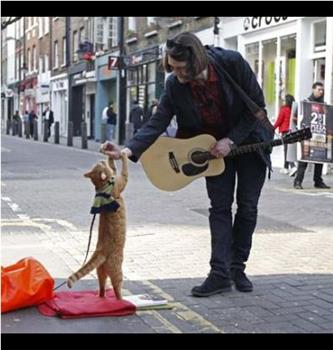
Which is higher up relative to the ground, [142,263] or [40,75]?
[40,75]

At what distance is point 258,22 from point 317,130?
5.68 meters

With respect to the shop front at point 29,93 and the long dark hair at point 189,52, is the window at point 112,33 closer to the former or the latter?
the shop front at point 29,93

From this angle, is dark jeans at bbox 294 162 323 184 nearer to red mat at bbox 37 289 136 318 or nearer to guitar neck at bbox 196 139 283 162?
guitar neck at bbox 196 139 283 162

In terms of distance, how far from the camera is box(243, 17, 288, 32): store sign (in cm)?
1636

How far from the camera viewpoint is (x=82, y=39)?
116 ft

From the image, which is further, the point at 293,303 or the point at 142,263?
the point at 142,263

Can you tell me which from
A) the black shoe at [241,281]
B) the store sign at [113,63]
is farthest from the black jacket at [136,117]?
the black shoe at [241,281]

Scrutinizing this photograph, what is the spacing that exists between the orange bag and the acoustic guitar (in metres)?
1.01

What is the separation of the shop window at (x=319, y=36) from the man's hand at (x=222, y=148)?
11.2m

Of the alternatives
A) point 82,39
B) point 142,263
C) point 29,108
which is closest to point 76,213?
point 142,263

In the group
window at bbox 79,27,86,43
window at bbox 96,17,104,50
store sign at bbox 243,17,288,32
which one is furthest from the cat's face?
window at bbox 79,27,86,43

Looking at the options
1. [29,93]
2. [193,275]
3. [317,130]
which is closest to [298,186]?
[317,130]

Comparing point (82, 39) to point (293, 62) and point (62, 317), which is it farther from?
point (62, 317)
